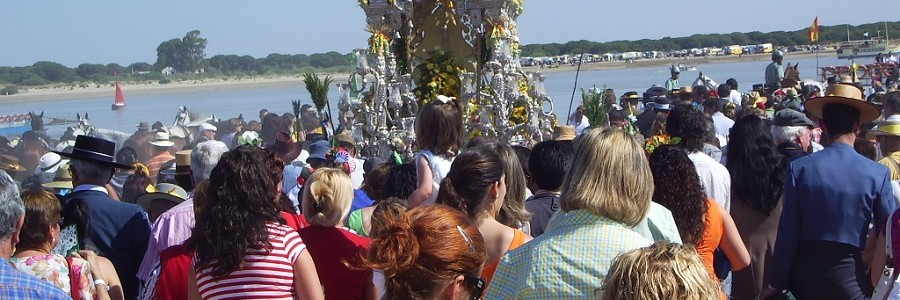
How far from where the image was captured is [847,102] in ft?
19.3

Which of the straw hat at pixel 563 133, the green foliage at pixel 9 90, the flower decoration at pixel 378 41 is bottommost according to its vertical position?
the green foliage at pixel 9 90

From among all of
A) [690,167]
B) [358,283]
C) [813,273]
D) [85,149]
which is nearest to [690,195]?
[690,167]

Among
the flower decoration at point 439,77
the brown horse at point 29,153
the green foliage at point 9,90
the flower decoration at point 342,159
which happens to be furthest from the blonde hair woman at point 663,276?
the green foliage at point 9,90

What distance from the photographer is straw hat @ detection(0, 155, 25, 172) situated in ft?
46.7

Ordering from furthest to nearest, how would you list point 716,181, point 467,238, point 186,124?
point 186,124 → point 716,181 → point 467,238

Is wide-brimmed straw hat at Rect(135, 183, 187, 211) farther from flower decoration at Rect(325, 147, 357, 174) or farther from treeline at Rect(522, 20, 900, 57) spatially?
treeline at Rect(522, 20, 900, 57)

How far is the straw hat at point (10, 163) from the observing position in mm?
14234

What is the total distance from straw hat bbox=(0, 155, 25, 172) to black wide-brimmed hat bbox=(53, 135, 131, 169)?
8124 millimetres

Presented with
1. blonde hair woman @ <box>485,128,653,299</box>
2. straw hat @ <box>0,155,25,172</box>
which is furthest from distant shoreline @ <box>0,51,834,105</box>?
blonde hair woman @ <box>485,128,653,299</box>

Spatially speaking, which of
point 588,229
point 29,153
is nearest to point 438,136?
point 588,229

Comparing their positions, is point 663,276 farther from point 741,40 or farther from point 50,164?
point 741,40

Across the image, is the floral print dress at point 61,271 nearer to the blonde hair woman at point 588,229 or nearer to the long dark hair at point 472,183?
the long dark hair at point 472,183

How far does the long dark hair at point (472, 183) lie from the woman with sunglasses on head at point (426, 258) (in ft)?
3.20

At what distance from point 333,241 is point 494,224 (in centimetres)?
74
